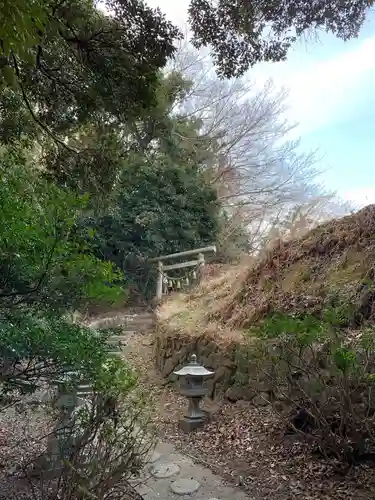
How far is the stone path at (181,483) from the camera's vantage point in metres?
3.06

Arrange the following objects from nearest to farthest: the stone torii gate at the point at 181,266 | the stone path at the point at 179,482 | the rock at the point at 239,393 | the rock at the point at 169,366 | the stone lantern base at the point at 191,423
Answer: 1. the stone path at the point at 179,482
2. the stone lantern base at the point at 191,423
3. the rock at the point at 239,393
4. the rock at the point at 169,366
5. the stone torii gate at the point at 181,266

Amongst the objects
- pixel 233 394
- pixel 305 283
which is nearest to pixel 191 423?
pixel 233 394

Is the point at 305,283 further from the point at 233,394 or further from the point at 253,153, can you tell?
the point at 253,153

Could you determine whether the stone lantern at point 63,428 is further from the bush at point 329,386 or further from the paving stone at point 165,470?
the bush at point 329,386

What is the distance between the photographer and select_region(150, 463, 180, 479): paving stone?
3412mm

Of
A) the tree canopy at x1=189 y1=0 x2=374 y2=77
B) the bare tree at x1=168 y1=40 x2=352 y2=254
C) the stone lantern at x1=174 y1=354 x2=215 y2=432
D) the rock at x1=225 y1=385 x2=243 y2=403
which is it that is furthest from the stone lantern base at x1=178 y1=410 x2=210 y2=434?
the bare tree at x1=168 y1=40 x2=352 y2=254

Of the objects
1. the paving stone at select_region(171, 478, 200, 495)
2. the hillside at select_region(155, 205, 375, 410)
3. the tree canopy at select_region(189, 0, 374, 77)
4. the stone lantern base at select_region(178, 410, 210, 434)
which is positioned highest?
the tree canopy at select_region(189, 0, 374, 77)

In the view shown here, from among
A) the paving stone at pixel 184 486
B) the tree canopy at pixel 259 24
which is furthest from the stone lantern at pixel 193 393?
the tree canopy at pixel 259 24

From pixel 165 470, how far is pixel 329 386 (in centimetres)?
147

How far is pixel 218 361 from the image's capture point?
16.7 feet

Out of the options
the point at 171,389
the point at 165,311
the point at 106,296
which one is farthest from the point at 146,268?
the point at 106,296

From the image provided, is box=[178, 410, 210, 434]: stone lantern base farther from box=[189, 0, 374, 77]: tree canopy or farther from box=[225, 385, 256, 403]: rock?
box=[189, 0, 374, 77]: tree canopy

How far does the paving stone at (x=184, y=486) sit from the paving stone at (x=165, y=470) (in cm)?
14

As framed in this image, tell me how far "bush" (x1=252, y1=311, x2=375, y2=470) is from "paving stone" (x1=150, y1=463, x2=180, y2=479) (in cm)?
98
